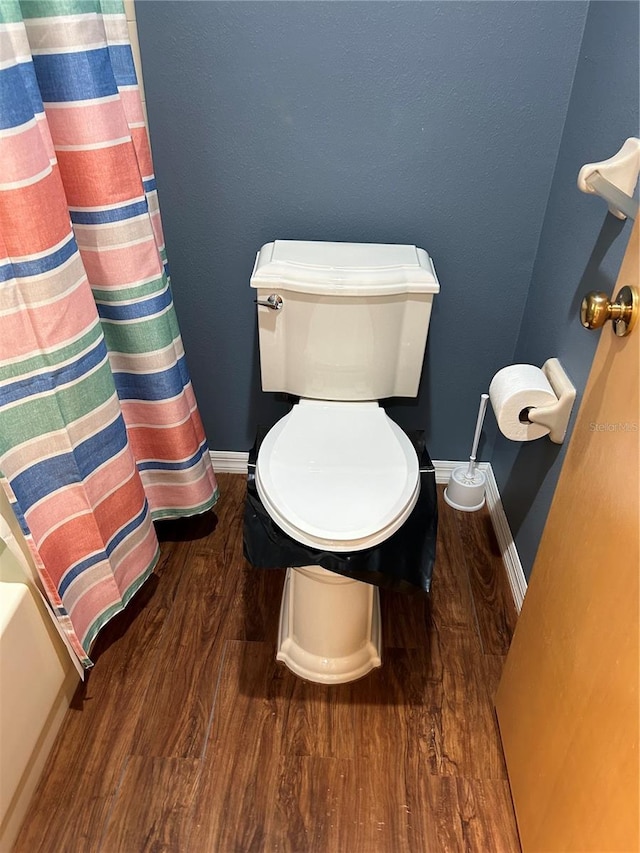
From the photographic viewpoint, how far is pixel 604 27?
1229mm

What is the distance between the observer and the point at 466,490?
186 cm

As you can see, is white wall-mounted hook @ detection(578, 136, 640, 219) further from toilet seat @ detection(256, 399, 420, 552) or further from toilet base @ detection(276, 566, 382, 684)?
toilet base @ detection(276, 566, 382, 684)

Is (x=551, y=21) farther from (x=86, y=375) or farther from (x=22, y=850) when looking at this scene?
(x=22, y=850)

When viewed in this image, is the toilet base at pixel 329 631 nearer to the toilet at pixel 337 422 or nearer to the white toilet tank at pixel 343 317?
the toilet at pixel 337 422

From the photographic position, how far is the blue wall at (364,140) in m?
1.36

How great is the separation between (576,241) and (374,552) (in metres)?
0.79

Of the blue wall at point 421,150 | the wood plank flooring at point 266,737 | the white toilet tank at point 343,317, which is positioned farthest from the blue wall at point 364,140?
the wood plank flooring at point 266,737

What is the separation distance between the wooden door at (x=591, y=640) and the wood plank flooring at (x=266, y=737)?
18cm

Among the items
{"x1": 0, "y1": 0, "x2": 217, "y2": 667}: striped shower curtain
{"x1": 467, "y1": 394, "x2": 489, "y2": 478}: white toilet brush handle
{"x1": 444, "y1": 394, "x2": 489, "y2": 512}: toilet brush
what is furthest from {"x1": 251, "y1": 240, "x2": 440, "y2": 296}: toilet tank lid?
{"x1": 444, "y1": 394, "x2": 489, "y2": 512}: toilet brush

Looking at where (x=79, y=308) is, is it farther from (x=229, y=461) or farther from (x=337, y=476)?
(x=229, y=461)

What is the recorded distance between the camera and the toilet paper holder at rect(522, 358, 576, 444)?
129 centimetres

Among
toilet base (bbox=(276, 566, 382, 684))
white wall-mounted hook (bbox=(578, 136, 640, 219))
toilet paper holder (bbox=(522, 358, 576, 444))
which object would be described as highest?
white wall-mounted hook (bbox=(578, 136, 640, 219))

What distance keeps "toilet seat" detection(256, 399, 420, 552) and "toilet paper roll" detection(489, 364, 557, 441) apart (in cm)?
21

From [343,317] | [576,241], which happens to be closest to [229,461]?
[343,317]
